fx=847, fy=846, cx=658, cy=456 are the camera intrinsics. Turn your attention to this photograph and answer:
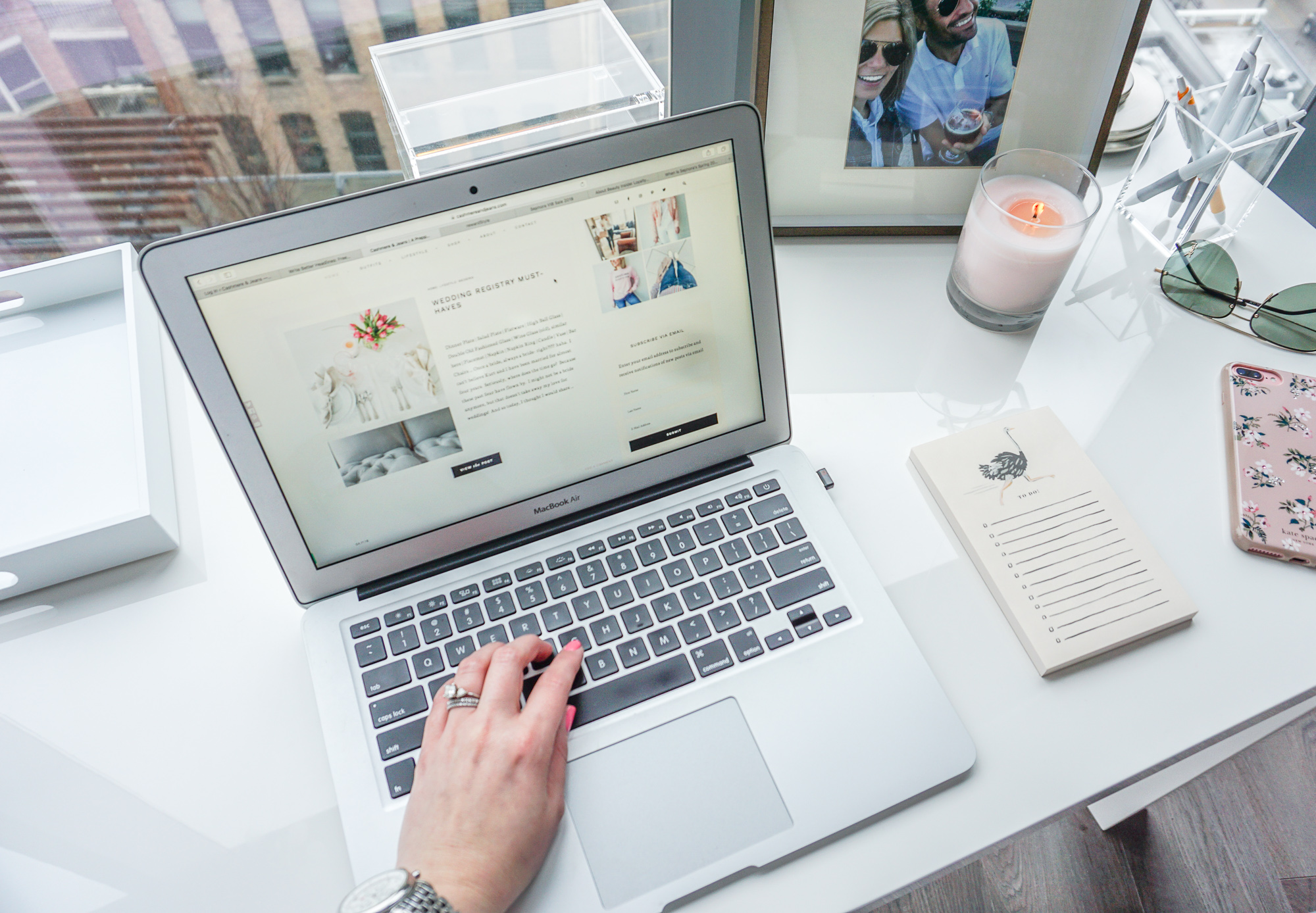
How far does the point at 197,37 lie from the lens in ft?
2.61

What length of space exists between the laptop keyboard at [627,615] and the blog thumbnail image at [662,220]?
22 centimetres

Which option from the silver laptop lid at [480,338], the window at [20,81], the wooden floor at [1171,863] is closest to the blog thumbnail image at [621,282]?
the silver laptop lid at [480,338]

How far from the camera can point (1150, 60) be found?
43.4 inches

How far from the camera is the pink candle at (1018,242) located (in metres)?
0.79

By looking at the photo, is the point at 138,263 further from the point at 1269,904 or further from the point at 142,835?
the point at 1269,904

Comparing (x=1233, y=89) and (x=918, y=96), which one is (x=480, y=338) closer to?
(x=918, y=96)

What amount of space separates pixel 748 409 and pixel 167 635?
507mm

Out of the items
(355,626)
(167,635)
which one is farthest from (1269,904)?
(167,635)

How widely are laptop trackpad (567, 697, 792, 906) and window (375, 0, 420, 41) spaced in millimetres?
749

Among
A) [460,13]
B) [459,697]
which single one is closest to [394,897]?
[459,697]

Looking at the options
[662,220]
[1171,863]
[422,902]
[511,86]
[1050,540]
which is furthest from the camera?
[1171,863]

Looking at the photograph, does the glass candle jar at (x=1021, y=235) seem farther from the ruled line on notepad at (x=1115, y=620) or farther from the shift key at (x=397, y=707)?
the shift key at (x=397, y=707)

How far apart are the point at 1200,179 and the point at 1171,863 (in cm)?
94

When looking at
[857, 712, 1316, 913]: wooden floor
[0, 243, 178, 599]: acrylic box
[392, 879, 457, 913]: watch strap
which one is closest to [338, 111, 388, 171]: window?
[0, 243, 178, 599]: acrylic box
